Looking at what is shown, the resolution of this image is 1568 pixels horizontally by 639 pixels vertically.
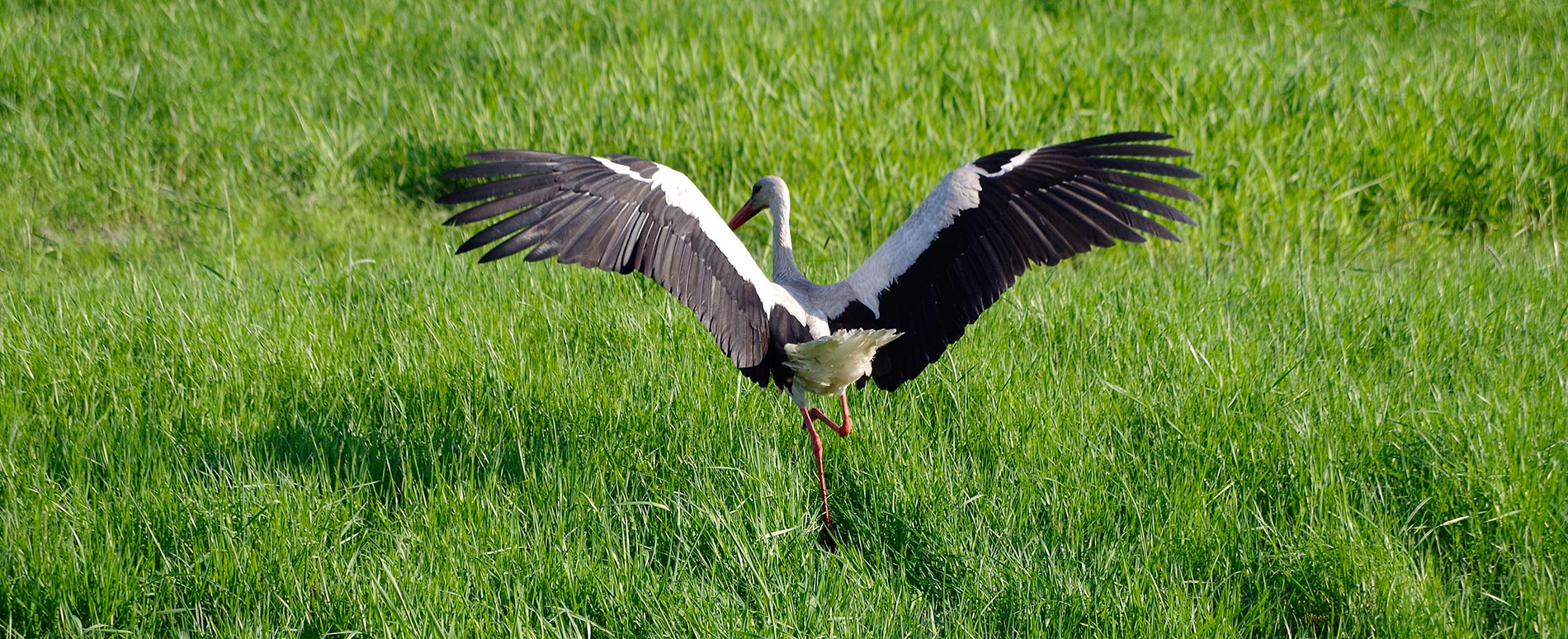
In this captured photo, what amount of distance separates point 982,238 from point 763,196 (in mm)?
904

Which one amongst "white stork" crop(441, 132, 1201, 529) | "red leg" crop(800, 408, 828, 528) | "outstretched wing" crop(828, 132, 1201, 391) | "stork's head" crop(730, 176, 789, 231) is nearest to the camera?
"white stork" crop(441, 132, 1201, 529)

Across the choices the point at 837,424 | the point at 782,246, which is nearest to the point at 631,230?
the point at 782,246

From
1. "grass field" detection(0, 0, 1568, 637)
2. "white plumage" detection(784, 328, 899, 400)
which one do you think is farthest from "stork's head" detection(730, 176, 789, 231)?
"white plumage" detection(784, 328, 899, 400)

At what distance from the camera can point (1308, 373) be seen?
397 cm

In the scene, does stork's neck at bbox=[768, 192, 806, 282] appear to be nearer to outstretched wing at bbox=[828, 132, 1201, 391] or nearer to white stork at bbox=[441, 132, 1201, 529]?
white stork at bbox=[441, 132, 1201, 529]

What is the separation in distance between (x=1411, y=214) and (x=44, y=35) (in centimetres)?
753

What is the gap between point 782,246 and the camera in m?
3.84

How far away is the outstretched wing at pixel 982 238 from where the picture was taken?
351 cm

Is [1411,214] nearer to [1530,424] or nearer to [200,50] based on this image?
[1530,424]

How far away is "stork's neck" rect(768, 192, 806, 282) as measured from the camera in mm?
3768

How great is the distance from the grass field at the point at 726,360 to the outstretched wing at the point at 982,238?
0.38 metres

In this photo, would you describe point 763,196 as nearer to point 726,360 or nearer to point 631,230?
point 726,360

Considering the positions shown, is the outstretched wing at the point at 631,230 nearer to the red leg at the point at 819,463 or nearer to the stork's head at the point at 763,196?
the red leg at the point at 819,463

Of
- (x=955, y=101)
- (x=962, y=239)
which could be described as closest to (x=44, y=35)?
(x=955, y=101)
